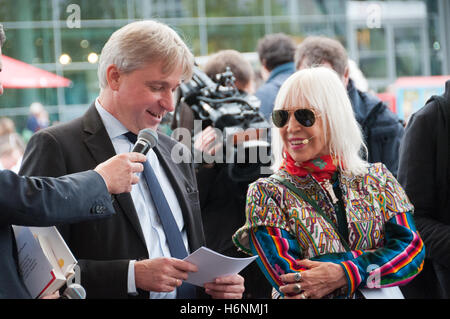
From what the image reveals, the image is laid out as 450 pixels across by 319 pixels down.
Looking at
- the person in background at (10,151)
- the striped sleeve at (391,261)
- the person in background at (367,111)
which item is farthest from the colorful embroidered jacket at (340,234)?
the person in background at (10,151)

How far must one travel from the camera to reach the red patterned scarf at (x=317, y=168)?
105 inches

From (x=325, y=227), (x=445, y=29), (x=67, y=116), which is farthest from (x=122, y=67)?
(x=445, y=29)

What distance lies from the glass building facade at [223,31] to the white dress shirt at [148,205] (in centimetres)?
1520

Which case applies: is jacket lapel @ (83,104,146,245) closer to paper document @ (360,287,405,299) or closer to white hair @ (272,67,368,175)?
white hair @ (272,67,368,175)

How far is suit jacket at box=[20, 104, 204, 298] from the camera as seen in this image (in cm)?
241

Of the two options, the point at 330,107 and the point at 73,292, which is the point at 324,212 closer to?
the point at 330,107

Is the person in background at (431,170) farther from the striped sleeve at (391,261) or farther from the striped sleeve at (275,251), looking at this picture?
the striped sleeve at (275,251)

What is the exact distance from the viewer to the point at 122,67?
2.70m

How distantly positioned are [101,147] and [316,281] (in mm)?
1051

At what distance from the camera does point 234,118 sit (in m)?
3.82

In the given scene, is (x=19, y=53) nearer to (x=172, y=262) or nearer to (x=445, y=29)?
→ (x=445, y=29)

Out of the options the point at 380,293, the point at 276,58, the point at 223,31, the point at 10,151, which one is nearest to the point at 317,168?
the point at 380,293

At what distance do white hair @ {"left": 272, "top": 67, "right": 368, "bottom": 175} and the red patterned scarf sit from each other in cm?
4

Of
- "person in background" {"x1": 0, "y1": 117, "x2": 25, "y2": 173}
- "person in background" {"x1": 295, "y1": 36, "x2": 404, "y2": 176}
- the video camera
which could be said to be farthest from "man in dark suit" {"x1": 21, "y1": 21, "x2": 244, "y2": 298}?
"person in background" {"x1": 0, "y1": 117, "x2": 25, "y2": 173}
